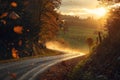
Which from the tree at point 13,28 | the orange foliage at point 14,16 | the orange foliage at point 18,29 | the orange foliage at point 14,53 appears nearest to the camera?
the tree at point 13,28

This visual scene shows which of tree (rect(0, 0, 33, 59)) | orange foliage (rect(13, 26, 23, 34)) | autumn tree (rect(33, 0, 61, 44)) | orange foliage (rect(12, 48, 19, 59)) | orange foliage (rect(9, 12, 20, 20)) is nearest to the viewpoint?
tree (rect(0, 0, 33, 59))

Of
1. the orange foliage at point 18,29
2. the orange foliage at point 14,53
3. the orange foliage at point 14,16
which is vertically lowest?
the orange foliage at point 14,53

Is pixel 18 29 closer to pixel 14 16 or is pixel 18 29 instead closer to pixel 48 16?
pixel 14 16

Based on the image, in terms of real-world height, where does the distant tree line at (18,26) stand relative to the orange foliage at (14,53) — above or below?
above

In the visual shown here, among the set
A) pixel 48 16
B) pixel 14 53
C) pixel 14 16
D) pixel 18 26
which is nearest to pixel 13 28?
pixel 18 26

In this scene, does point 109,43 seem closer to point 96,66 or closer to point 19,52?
point 96,66

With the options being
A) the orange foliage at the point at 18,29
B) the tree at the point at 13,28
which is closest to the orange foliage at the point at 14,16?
the tree at the point at 13,28

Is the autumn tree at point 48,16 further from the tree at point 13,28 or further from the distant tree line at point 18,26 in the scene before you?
the tree at point 13,28

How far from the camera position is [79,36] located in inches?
6531

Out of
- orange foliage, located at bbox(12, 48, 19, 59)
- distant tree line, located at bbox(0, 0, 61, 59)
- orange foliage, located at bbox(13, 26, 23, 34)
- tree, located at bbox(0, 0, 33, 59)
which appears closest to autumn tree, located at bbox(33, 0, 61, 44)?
distant tree line, located at bbox(0, 0, 61, 59)

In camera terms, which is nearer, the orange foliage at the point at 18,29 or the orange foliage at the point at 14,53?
the orange foliage at the point at 18,29

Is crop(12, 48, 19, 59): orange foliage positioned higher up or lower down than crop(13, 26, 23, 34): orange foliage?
lower down

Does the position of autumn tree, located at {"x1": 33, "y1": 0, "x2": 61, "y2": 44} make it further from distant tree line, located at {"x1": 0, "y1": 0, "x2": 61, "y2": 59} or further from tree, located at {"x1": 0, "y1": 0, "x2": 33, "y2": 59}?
tree, located at {"x1": 0, "y1": 0, "x2": 33, "y2": 59}

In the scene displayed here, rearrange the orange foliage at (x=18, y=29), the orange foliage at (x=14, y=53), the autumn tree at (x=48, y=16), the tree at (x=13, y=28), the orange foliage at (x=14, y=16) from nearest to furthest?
the tree at (x=13, y=28)
the orange foliage at (x=18, y=29)
the orange foliage at (x=14, y=53)
the orange foliage at (x=14, y=16)
the autumn tree at (x=48, y=16)
